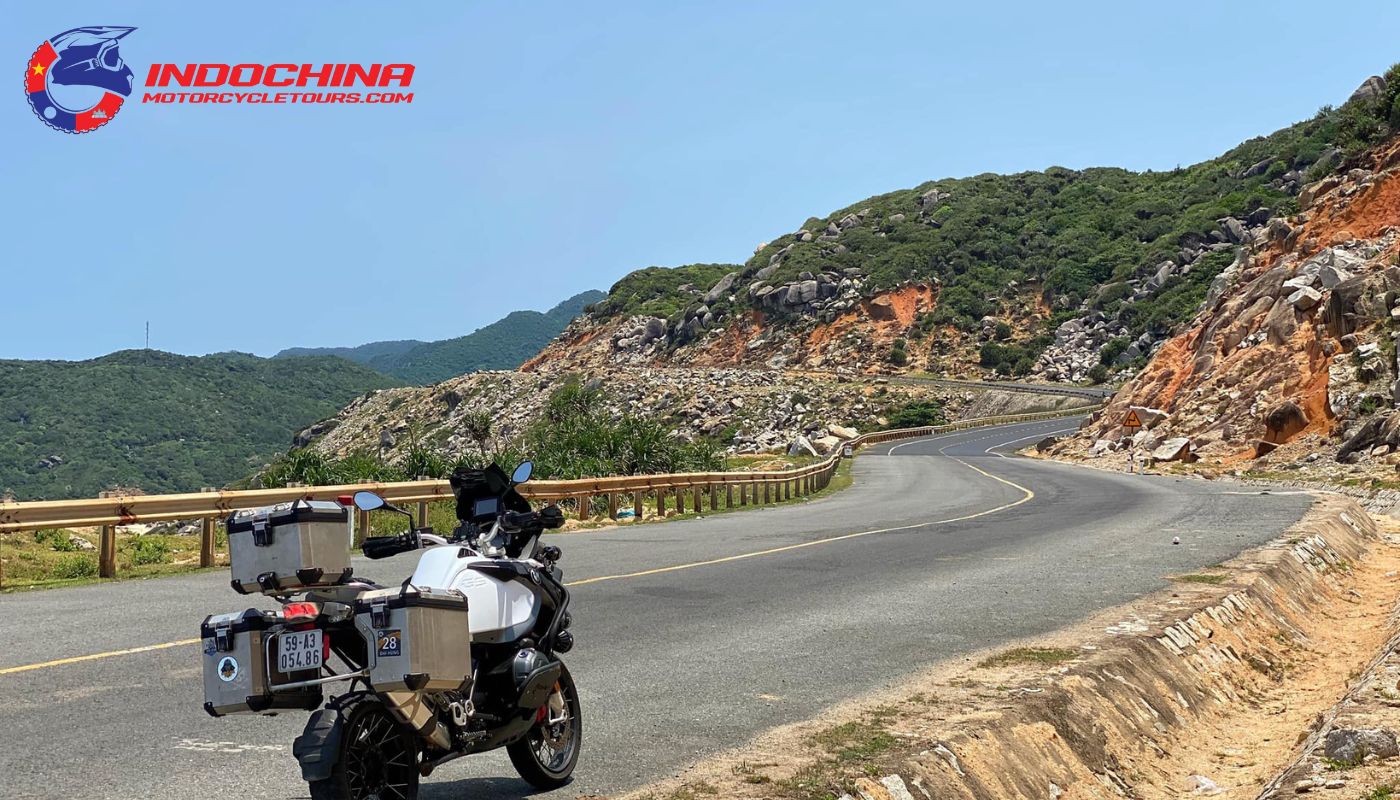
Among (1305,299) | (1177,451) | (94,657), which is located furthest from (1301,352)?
(94,657)

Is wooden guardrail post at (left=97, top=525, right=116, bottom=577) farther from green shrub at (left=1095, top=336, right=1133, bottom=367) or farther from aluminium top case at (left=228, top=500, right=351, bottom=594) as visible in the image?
green shrub at (left=1095, top=336, right=1133, bottom=367)

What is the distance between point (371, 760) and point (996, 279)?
119 m

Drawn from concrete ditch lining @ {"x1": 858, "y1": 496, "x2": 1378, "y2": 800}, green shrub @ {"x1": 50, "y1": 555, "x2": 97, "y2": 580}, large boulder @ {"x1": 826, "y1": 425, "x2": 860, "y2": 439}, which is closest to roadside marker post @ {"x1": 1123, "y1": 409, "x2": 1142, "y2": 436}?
large boulder @ {"x1": 826, "y1": 425, "x2": 860, "y2": 439}

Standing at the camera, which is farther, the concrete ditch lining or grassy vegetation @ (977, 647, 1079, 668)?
grassy vegetation @ (977, 647, 1079, 668)

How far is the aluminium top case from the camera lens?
4.71 m

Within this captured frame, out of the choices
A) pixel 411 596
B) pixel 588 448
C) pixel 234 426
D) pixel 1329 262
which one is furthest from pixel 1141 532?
pixel 234 426

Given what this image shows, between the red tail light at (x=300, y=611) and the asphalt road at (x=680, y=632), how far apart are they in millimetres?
1690

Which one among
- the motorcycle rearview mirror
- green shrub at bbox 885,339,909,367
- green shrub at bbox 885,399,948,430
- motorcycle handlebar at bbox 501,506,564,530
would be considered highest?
green shrub at bbox 885,339,909,367

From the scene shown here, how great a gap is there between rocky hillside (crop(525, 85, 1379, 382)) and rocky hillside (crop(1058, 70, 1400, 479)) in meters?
37.3

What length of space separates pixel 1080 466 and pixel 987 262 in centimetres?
7735

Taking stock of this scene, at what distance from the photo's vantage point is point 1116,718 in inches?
333

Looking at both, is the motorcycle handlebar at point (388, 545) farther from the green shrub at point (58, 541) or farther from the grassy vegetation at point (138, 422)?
the grassy vegetation at point (138, 422)

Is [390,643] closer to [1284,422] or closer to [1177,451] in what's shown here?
[1284,422]

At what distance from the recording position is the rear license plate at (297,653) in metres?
4.63
